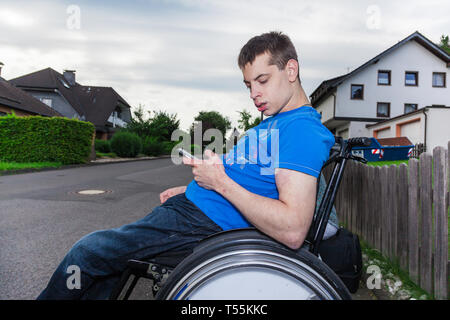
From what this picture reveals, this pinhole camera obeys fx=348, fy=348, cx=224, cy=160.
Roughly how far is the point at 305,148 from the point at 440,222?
1897mm

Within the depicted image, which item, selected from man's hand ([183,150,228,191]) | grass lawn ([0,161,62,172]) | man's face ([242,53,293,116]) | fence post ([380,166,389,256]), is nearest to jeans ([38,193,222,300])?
man's hand ([183,150,228,191])

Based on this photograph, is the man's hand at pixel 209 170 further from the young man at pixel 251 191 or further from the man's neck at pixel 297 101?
the man's neck at pixel 297 101

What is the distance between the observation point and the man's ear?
1.76 metres

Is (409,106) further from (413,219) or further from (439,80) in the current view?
(413,219)

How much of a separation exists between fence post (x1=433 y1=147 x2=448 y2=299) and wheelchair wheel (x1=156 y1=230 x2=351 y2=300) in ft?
5.77

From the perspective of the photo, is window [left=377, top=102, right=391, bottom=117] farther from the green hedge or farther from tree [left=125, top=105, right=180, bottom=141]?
the green hedge

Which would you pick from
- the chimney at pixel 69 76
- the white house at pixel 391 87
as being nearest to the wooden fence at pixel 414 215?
the white house at pixel 391 87

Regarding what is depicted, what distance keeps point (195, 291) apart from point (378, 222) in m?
3.03

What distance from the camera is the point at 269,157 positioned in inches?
65.2

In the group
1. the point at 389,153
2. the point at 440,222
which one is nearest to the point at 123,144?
the point at 389,153

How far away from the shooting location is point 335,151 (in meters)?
1.59

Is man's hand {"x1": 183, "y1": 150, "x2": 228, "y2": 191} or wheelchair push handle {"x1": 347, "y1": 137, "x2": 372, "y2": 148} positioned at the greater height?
wheelchair push handle {"x1": 347, "y1": 137, "x2": 372, "y2": 148}

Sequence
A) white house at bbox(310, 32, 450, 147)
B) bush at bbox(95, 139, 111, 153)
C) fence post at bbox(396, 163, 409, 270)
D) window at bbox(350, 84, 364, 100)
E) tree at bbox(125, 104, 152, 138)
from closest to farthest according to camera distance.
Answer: fence post at bbox(396, 163, 409, 270), white house at bbox(310, 32, 450, 147), bush at bbox(95, 139, 111, 153), window at bbox(350, 84, 364, 100), tree at bbox(125, 104, 152, 138)

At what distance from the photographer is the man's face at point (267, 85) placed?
1747mm
